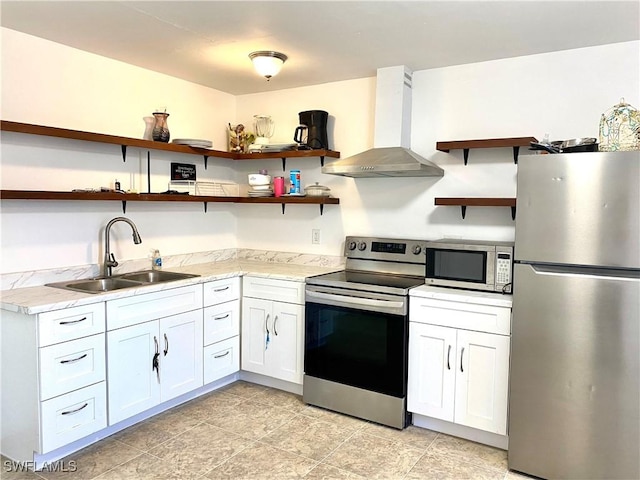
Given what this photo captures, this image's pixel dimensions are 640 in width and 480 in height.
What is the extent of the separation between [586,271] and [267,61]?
2.12 metres

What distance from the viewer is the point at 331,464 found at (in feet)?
8.22

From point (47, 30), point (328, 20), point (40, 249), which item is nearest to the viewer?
point (328, 20)

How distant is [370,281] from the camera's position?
10.1ft

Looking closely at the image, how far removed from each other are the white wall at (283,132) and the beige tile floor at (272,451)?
1157 millimetres

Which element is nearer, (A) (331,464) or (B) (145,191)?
(A) (331,464)

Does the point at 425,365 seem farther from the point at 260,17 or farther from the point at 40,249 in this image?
the point at 40,249

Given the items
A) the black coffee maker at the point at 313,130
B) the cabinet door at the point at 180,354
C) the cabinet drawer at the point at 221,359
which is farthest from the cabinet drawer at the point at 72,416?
the black coffee maker at the point at 313,130

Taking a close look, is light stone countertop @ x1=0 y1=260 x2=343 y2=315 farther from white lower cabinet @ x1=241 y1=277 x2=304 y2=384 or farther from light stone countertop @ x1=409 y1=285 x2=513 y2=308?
light stone countertop @ x1=409 y1=285 x2=513 y2=308

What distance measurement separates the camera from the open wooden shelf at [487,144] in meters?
2.81

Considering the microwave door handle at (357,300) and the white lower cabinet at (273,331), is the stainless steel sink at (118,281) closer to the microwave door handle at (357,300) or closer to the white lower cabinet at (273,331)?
the white lower cabinet at (273,331)

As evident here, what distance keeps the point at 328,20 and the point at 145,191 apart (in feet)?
5.91

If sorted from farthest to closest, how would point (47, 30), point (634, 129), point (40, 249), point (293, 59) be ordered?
point (293, 59)
point (40, 249)
point (47, 30)
point (634, 129)

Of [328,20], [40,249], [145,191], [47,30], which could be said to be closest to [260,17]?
[328,20]

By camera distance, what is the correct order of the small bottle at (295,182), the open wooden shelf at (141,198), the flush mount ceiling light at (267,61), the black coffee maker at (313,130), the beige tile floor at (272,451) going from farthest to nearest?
the small bottle at (295,182) < the black coffee maker at (313,130) < the flush mount ceiling light at (267,61) < the open wooden shelf at (141,198) < the beige tile floor at (272,451)
